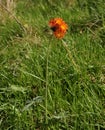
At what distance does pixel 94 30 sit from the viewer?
8.89ft

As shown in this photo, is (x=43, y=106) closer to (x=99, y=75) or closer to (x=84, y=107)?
(x=84, y=107)

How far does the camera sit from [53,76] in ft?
7.04

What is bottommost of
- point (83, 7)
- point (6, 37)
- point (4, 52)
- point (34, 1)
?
point (4, 52)

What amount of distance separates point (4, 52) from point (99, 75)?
0.72m

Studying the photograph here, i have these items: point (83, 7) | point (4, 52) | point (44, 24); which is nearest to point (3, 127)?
point (4, 52)

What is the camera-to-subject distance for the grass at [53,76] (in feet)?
5.89

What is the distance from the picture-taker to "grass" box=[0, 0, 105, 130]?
70.7 inches

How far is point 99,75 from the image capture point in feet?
6.94

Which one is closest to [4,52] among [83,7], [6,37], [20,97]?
[6,37]

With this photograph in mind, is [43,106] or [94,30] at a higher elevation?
[94,30]

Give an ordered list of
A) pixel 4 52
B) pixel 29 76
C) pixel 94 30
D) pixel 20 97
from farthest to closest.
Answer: pixel 94 30 → pixel 4 52 → pixel 29 76 → pixel 20 97

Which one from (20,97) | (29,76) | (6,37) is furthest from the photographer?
(6,37)

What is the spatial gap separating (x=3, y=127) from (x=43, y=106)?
22 cm

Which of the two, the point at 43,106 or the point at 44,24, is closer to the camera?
the point at 43,106
